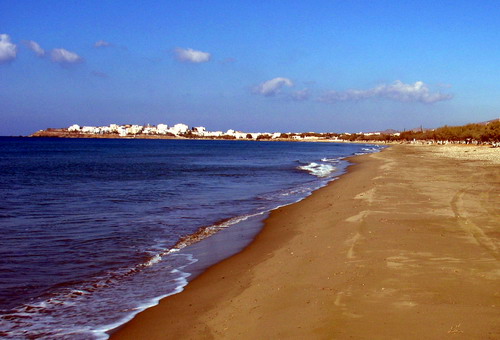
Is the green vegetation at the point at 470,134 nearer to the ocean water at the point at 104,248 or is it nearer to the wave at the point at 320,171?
the wave at the point at 320,171

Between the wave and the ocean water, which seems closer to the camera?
the ocean water

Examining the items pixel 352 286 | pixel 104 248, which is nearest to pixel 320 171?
pixel 104 248

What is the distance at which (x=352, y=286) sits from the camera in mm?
7242

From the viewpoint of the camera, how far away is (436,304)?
6.25 m

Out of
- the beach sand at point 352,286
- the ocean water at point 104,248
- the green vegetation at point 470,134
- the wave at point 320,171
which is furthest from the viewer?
the green vegetation at point 470,134

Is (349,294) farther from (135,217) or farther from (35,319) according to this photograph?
(135,217)

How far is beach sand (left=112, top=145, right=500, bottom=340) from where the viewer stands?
5691 mm

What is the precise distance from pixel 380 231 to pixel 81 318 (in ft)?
24.7

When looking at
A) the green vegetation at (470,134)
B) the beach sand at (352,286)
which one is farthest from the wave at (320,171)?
the green vegetation at (470,134)

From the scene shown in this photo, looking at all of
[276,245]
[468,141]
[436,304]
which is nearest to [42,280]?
[276,245]

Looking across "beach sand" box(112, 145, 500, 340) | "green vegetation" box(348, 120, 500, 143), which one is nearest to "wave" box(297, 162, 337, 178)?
"beach sand" box(112, 145, 500, 340)

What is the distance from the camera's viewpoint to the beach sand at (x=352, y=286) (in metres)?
5.69

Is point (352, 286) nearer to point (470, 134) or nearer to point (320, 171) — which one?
point (320, 171)

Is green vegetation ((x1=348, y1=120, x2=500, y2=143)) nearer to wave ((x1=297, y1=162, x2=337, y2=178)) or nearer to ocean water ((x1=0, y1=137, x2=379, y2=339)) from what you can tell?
wave ((x1=297, y1=162, x2=337, y2=178))
